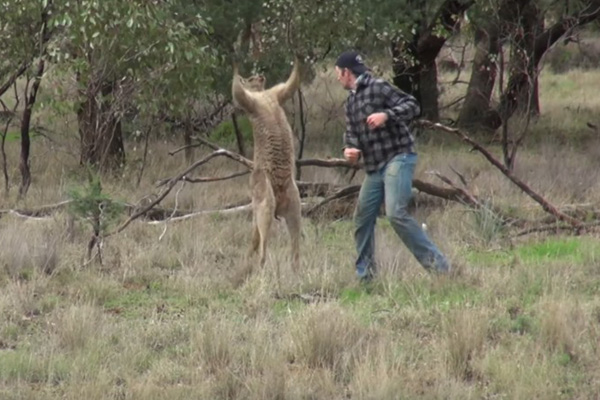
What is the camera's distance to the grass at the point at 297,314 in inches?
278

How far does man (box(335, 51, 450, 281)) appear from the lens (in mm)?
9352

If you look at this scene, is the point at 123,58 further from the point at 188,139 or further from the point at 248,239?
the point at 188,139

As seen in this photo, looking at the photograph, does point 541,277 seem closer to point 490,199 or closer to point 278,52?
point 490,199

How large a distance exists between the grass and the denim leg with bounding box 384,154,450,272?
0.20 meters

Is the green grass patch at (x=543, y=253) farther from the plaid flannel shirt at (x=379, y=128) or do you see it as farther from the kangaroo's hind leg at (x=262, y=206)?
the kangaroo's hind leg at (x=262, y=206)

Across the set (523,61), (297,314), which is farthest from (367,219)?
(523,61)

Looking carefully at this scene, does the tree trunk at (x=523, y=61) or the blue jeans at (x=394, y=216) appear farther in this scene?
the tree trunk at (x=523, y=61)

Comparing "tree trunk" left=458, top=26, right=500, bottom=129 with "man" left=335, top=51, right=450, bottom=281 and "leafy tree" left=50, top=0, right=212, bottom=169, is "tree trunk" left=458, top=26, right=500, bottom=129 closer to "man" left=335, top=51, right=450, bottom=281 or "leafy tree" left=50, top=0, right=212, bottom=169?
"leafy tree" left=50, top=0, right=212, bottom=169

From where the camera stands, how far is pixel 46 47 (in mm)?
13555

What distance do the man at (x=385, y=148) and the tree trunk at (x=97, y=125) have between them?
5370 millimetres

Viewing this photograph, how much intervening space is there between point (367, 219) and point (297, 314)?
162cm

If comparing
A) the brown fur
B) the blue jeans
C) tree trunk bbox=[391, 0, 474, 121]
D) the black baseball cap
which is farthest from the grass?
tree trunk bbox=[391, 0, 474, 121]

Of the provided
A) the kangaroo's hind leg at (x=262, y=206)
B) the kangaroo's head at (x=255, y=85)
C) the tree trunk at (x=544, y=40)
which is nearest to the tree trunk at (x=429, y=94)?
the tree trunk at (x=544, y=40)

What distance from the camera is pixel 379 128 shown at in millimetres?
9406
